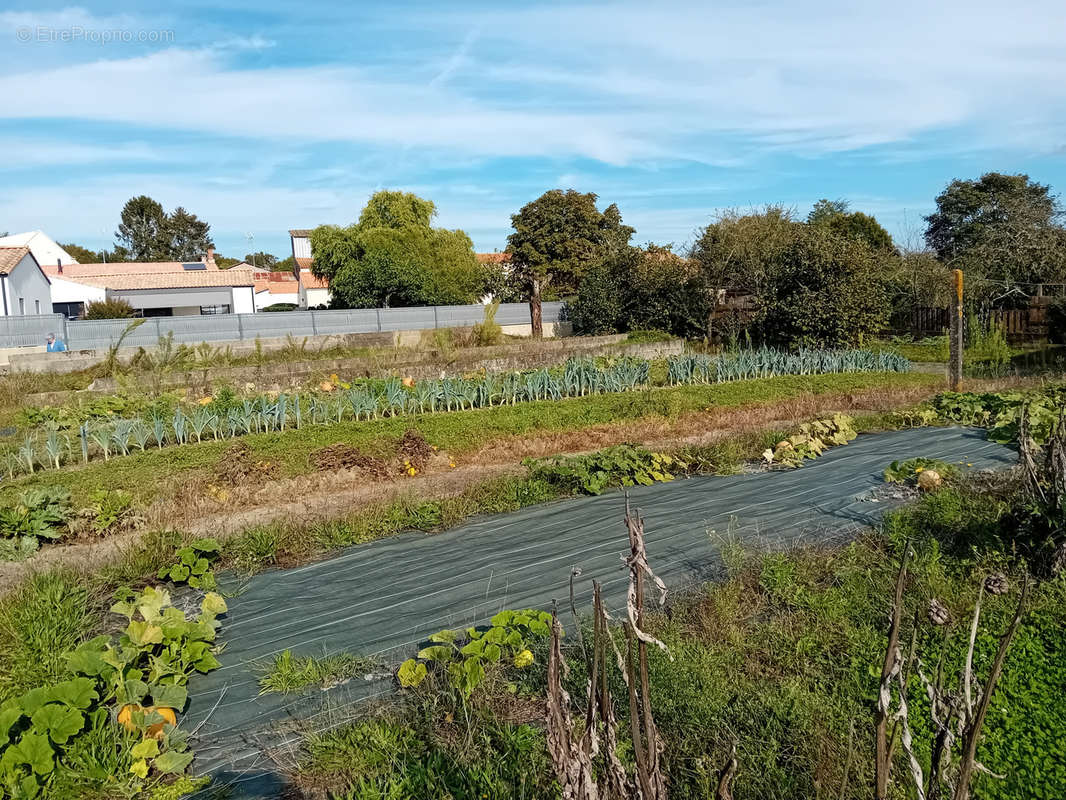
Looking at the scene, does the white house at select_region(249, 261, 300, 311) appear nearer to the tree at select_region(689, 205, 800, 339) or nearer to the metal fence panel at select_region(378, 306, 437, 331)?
the metal fence panel at select_region(378, 306, 437, 331)

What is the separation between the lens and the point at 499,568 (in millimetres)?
4773

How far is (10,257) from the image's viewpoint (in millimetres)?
26406

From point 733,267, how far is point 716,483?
13108 mm

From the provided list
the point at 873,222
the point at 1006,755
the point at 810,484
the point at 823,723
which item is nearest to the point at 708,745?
the point at 823,723

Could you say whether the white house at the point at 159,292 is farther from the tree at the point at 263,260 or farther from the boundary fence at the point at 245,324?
the tree at the point at 263,260

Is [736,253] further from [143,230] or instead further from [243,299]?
[143,230]

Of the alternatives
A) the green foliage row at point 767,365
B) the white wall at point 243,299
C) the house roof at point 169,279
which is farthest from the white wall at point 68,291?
the green foliage row at point 767,365

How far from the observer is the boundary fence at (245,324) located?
1947 cm

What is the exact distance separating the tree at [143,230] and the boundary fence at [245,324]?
47596 millimetres

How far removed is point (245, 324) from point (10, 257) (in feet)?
36.1

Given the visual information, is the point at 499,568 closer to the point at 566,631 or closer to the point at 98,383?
the point at 566,631

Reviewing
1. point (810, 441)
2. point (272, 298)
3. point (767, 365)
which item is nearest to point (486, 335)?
point (767, 365)

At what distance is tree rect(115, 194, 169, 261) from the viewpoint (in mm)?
64062

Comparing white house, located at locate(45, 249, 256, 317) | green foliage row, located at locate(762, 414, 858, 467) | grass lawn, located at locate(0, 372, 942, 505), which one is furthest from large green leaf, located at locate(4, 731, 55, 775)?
white house, located at locate(45, 249, 256, 317)
